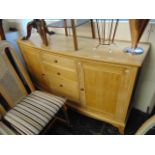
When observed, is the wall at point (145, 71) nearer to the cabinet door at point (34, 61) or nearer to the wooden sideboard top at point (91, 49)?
the wooden sideboard top at point (91, 49)

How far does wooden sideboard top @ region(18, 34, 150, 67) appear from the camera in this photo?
37.7 inches

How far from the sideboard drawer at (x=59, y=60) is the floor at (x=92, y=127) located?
73 cm

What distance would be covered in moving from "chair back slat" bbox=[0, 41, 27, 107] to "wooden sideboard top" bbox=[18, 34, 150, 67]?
0.93ft

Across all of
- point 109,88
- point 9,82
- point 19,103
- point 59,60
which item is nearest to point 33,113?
point 19,103

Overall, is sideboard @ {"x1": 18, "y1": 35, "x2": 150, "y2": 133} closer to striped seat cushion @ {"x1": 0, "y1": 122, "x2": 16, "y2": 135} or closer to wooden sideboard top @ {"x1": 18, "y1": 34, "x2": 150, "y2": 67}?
wooden sideboard top @ {"x1": 18, "y1": 34, "x2": 150, "y2": 67}

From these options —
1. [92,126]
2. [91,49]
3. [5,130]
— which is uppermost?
[91,49]

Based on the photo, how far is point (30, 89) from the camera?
56.0 inches

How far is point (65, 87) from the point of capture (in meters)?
1.43

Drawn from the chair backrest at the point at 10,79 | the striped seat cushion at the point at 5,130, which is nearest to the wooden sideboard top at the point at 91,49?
the chair backrest at the point at 10,79

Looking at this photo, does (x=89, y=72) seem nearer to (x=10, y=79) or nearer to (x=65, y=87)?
(x=65, y=87)

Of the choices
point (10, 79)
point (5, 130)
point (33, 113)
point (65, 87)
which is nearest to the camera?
point (5, 130)

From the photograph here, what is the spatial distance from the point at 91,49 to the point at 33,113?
2.47ft
